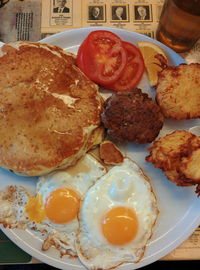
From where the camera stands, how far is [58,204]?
1.89m

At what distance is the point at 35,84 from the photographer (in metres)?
1.87

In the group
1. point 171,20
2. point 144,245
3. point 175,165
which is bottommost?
point 144,245


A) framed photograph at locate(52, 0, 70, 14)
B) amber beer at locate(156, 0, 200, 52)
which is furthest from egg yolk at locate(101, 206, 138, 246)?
framed photograph at locate(52, 0, 70, 14)

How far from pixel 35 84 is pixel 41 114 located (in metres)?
0.21

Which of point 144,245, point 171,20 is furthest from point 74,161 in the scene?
point 171,20

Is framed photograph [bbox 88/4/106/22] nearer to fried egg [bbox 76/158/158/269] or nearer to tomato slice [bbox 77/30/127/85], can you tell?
tomato slice [bbox 77/30/127/85]

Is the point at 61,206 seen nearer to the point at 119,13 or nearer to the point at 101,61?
the point at 101,61

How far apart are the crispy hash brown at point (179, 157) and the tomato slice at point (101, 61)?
0.59 m

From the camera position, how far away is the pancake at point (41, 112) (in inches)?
71.6

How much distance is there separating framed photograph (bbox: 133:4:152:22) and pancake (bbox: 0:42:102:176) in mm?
994

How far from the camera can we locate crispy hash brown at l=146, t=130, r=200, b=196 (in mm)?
1781

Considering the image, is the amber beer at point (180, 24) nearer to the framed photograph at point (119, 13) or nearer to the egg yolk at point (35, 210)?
the framed photograph at point (119, 13)

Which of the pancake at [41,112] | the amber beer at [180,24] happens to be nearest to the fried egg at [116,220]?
the pancake at [41,112]

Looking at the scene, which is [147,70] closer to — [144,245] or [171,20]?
[171,20]
